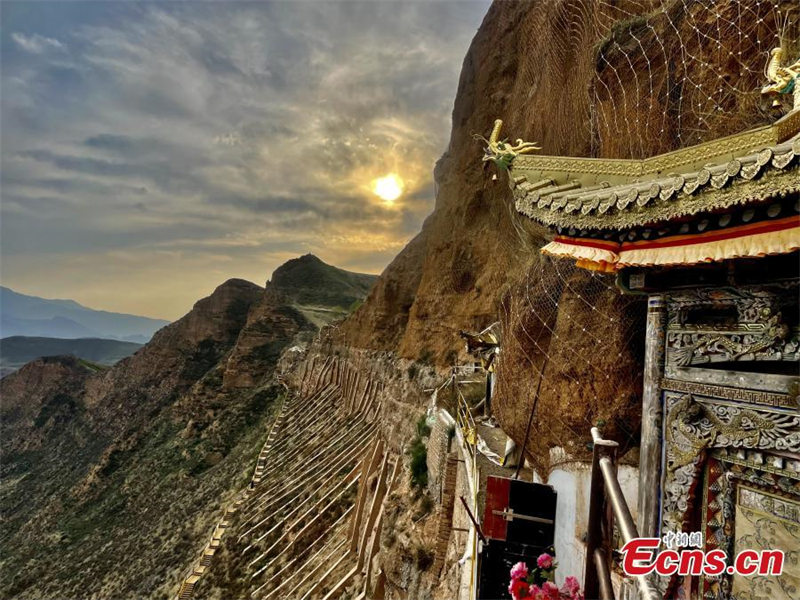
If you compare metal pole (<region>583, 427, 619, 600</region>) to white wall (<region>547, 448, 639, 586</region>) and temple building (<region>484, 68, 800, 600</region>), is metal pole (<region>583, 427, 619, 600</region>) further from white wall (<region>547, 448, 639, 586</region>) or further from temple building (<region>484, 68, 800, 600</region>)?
white wall (<region>547, 448, 639, 586</region>)

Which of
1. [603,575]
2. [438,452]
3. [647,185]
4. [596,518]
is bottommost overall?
[438,452]

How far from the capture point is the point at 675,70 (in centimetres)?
664

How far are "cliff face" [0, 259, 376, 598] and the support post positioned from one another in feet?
98.1

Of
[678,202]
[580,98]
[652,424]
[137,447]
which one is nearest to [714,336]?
[652,424]

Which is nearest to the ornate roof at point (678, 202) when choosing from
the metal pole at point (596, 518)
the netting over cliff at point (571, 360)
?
the netting over cliff at point (571, 360)

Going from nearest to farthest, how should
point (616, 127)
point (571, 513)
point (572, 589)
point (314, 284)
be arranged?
1. point (572, 589)
2. point (571, 513)
3. point (616, 127)
4. point (314, 284)

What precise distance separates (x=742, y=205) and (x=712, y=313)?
4.60 ft

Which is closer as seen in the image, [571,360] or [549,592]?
[549,592]

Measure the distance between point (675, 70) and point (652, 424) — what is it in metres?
5.77

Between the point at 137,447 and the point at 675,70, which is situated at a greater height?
the point at 675,70

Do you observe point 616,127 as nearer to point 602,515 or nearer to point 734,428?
point 734,428

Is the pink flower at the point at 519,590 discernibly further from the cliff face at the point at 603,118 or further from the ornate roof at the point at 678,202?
the ornate roof at the point at 678,202

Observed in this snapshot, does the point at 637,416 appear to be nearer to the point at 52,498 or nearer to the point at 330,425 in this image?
the point at 330,425

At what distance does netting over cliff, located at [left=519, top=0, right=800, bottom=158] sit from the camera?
5.54 metres
